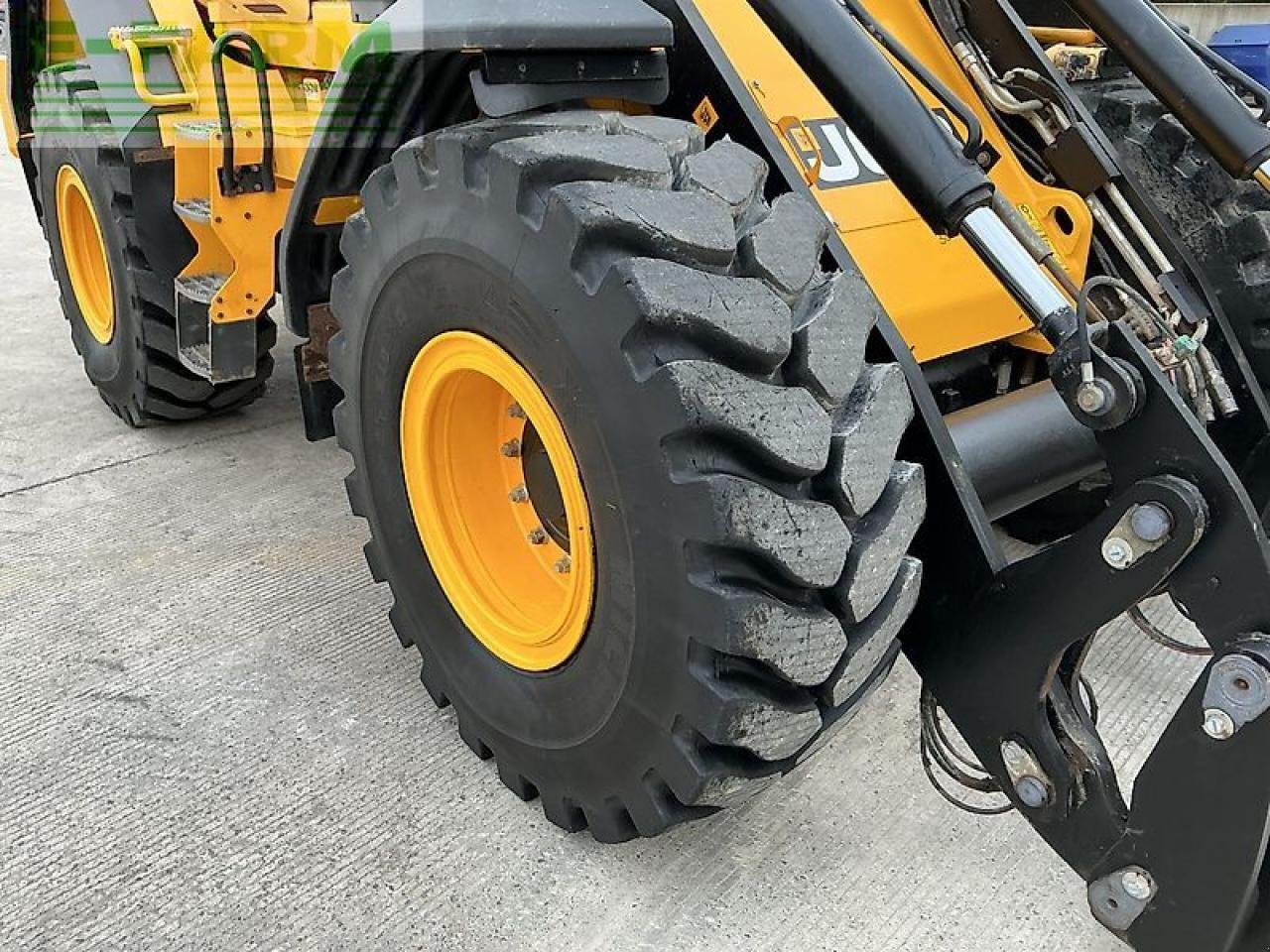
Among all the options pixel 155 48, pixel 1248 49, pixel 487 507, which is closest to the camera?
pixel 487 507

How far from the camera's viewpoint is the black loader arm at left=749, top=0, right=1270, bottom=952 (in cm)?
139

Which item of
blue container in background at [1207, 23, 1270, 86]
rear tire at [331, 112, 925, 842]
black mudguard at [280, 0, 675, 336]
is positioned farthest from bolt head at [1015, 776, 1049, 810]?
blue container in background at [1207, 23, 1270, 86]

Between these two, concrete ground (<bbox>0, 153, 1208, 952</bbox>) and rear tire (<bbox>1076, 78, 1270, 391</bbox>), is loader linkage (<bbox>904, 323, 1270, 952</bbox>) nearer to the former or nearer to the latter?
concrete ground (<bbox>0, 153, 1208, 952</bbox>)

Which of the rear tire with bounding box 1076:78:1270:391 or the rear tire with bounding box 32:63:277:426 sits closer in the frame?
the rear tire with bounding box 1076:78:1270:391

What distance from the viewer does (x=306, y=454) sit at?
389cm

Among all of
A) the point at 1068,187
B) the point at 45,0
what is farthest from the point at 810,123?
the point at 45,0

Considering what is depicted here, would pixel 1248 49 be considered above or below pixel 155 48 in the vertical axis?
below

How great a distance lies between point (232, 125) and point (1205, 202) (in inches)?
96.7

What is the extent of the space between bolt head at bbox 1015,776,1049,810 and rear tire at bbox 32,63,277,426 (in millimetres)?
2696

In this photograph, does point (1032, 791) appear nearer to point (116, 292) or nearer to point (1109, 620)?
point (1109, 620)

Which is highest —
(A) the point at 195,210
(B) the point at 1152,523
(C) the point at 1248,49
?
(B) the point at 1152,523

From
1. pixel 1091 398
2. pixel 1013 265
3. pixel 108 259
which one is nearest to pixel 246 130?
pixel 108 259

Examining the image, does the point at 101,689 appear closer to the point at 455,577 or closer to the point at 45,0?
the point at 455,577

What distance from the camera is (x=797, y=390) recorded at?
5.06 ft
